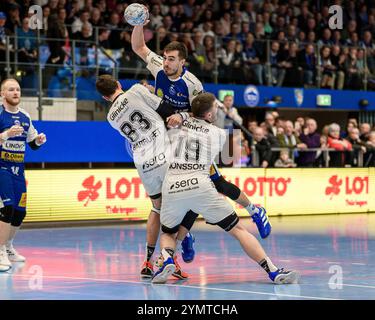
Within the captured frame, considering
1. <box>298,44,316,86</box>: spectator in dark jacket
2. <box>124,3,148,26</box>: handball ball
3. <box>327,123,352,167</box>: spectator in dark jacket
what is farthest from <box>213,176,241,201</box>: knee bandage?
<box>298,44,316,86</box>: spectator in dark jacket

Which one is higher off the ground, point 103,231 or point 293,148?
point 293,148

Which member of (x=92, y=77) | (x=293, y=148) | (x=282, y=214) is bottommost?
(x=282, y=214)

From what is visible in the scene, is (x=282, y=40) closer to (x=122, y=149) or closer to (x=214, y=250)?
(x=122, y=149)

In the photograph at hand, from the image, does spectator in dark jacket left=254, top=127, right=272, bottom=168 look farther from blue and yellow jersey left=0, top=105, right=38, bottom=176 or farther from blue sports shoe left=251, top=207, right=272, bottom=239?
blue sports shoe left=251, top=207, right=272, bottom=239

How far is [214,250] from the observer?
13.8 meters

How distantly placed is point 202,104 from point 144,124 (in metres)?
1.00

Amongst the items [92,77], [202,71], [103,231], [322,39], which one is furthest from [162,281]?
[322,39]

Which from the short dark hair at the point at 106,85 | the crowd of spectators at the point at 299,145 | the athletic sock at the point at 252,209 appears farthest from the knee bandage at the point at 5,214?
the crowd of spectators at the point at 299,145

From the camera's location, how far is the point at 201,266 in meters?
11.8

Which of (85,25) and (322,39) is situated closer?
(85,25)

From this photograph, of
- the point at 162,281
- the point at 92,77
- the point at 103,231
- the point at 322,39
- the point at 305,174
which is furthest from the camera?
the point at 322,39

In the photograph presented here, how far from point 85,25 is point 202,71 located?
4.04m

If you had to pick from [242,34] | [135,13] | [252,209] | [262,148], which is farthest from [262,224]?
[242,34]

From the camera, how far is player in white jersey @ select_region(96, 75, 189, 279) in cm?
1074
